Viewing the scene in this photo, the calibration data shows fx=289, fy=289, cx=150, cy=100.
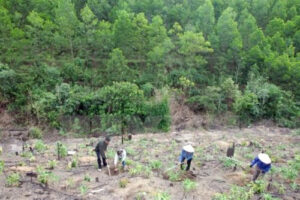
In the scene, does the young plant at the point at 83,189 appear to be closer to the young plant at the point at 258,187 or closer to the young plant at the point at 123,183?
the young plant at the point at 123,183

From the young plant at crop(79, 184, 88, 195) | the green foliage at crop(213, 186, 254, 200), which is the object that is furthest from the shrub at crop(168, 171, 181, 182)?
the young plant at crop(79, 184, 88, 195)

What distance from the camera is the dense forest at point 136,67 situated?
18734mm

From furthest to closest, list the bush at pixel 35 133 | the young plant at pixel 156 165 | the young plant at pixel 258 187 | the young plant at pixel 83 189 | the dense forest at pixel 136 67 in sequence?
1. the dense forest at pixel 136 67
2. the bush at pixel 35 133
3. the young plant at pixel 156 165
4. the young plant at pixel 258 187
5. the young plant at pixel 83 189

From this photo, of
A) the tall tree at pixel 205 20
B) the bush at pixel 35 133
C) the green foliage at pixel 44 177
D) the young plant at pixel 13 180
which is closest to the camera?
the young plant at pixel 13 180

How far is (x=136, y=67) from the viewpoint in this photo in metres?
22.3

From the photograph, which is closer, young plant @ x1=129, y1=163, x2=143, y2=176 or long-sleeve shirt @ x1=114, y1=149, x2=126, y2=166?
young plant @ x1=129, y1=163, x2=143, y2=176

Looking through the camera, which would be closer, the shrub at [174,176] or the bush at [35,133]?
the shrub at [174,176]

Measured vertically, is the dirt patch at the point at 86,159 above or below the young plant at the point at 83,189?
above

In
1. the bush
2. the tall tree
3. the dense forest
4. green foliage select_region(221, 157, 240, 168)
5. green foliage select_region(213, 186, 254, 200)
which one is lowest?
green foliage select_region(213, 186, 254, 200)

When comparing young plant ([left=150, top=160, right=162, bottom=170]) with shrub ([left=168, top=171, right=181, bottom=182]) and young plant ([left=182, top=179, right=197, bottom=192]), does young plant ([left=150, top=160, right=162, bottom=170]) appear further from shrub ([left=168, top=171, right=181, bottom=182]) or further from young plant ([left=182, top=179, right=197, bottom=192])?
young plant ([left=182, top=179, right=197, bottom=192])

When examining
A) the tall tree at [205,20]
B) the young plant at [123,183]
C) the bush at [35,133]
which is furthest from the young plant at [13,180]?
the tall tree at [205,20]

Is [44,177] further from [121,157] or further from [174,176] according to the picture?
[174,176]

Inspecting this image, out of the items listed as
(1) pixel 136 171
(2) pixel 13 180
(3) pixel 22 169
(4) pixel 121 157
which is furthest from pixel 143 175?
(3) pixel 22 169

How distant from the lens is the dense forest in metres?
18.7
